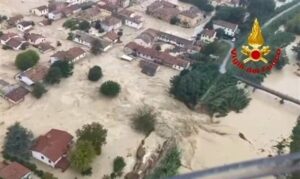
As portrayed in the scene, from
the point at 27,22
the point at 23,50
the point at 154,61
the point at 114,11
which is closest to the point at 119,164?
the point at 154,61

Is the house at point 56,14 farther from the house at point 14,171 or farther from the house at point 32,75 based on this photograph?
the house at point 14,171

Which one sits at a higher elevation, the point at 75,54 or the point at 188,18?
the point at 188,18

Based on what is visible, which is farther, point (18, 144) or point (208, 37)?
point (208, 37)

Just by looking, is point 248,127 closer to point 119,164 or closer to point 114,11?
point 119,164

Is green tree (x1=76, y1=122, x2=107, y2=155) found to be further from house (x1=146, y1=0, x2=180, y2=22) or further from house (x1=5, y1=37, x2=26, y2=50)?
house (x1=146, y1=0, x2=180, y2=22)

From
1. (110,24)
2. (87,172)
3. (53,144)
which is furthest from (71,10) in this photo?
(87,172)

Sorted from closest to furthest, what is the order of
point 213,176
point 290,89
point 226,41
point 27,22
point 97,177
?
point 213,176 < point 97,177 < point 290,89 < point 27,22 < point 226,41

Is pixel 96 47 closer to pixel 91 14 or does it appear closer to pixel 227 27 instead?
pixel 91 14
